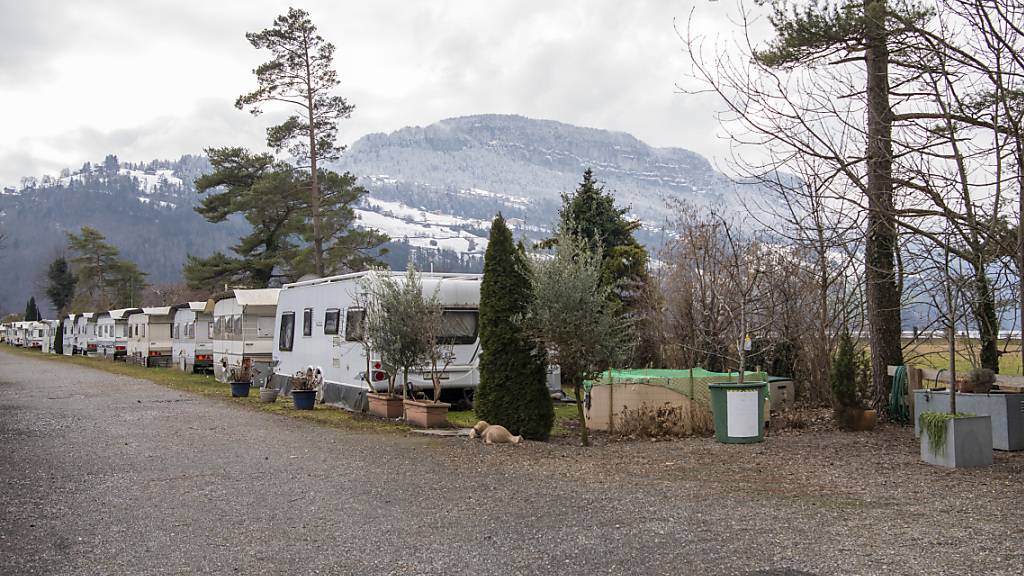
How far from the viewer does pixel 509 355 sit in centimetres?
1166

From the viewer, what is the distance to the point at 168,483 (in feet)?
26.5

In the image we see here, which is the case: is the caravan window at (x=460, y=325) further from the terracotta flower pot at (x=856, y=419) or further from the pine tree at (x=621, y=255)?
the terracotta flower pot at (x=856, y=419)

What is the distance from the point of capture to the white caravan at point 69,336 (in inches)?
2002

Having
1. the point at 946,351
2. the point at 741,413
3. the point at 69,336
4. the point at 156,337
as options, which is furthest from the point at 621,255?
the point at 69,336

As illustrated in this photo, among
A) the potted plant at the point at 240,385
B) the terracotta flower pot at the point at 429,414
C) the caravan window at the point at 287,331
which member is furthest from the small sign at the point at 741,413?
the potted plant at the point at 240,385

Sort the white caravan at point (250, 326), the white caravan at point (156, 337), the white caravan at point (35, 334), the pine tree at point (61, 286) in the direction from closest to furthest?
the white caravan at point (250, 326)
the white caravan at point (156, 337)
the white caravan at point (35, 334)
the pine tree at point (61, 286)

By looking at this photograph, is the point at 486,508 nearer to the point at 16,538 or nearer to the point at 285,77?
the point at 16,538

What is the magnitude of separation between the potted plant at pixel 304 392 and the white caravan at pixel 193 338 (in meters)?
11.8

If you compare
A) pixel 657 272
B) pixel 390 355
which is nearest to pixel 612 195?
pixel 657 272

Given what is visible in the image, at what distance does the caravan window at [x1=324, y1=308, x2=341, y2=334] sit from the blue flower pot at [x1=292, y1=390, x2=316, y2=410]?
3.72 feet

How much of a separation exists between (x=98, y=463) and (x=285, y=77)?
74.5 ft

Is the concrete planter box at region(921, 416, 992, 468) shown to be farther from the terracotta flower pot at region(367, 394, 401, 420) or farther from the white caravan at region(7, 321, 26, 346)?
the white caravan at region(7, 321, 26, 346)

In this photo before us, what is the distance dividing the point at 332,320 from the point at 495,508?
9.94 m

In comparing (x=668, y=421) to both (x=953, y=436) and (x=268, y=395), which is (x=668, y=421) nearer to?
(x=953, y=436)
